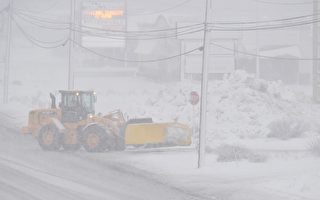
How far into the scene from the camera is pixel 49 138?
26578mm

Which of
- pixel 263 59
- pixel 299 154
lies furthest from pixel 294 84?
pixel 299 154

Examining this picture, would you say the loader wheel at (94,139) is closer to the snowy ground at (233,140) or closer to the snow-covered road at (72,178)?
the snow-covered road at (72,178)

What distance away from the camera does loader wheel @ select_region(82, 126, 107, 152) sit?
1008 inches

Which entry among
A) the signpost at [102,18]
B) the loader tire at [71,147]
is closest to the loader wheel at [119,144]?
the loader tire at [71,147]

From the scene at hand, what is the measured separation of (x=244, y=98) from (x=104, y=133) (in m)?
14.2

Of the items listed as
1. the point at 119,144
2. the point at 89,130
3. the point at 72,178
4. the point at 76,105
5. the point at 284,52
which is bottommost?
the point at 72,178

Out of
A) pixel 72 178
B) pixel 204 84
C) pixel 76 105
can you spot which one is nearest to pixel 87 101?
pixel 76 105

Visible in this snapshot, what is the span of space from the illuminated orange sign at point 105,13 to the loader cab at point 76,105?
30.7 meters

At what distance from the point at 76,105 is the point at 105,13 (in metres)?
31.5

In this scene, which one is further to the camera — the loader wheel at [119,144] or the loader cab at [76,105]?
the loader cab at [76,105]

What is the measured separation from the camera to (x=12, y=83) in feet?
222

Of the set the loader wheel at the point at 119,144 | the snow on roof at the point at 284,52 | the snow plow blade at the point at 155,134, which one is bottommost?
the loader wheel at the point at 119,144

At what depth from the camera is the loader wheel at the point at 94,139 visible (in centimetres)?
2559

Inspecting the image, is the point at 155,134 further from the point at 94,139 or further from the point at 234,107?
the point at 234,107
